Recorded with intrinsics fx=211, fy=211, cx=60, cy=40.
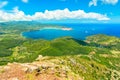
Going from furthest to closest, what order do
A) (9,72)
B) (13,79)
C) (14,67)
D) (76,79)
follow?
(76,79)
(14,67)
(9,72)
(13,79)

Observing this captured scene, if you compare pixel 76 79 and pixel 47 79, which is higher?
pixel 47 79

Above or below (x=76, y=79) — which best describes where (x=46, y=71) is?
above

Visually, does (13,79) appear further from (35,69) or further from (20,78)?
(35,69)

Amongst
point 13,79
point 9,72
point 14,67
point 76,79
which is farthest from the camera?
point 76,79

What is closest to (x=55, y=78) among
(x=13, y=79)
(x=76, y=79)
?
(x=13, y=79)

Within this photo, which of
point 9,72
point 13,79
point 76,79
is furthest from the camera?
point 76,79

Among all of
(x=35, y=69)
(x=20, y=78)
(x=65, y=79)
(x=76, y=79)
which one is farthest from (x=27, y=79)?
(x=76, y=79)

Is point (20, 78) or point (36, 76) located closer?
point (20, 78)

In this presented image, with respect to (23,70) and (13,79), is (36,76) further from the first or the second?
(13,79)

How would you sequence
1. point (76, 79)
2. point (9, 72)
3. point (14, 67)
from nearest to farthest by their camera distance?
point (9, 72)
point (14, 67)
point (76, 79)
